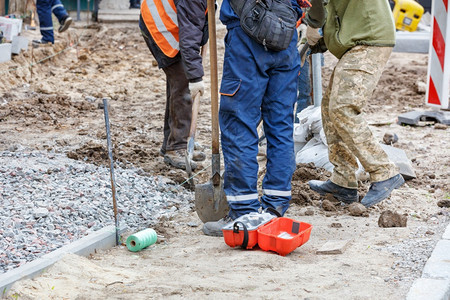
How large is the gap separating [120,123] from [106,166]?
6.50ft

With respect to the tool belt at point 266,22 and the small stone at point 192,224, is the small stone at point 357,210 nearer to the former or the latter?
the small stone at point 192,224

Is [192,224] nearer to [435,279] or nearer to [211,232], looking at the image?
[211,232]

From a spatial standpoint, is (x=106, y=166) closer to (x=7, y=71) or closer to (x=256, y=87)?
(x=256, y=87)

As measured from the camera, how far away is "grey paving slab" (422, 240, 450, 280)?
3.47 meters

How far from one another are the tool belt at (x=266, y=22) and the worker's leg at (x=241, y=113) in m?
0.10

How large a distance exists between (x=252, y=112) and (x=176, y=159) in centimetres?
191

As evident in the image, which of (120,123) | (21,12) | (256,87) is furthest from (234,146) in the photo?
(21,12)

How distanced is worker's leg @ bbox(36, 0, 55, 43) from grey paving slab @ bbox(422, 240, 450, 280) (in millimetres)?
8878

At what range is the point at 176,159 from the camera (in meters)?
6.06

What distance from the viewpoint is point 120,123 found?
7.80m

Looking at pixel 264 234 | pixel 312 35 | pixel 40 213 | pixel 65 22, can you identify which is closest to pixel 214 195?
pixel 264 234

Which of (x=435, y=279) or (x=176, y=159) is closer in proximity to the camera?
(x=435, y=279)

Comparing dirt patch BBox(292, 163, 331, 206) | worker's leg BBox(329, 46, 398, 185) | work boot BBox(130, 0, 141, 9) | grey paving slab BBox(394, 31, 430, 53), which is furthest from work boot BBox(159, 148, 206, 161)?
work boot BBox(130, 0, 141, 9)

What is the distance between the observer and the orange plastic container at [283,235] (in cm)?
386
